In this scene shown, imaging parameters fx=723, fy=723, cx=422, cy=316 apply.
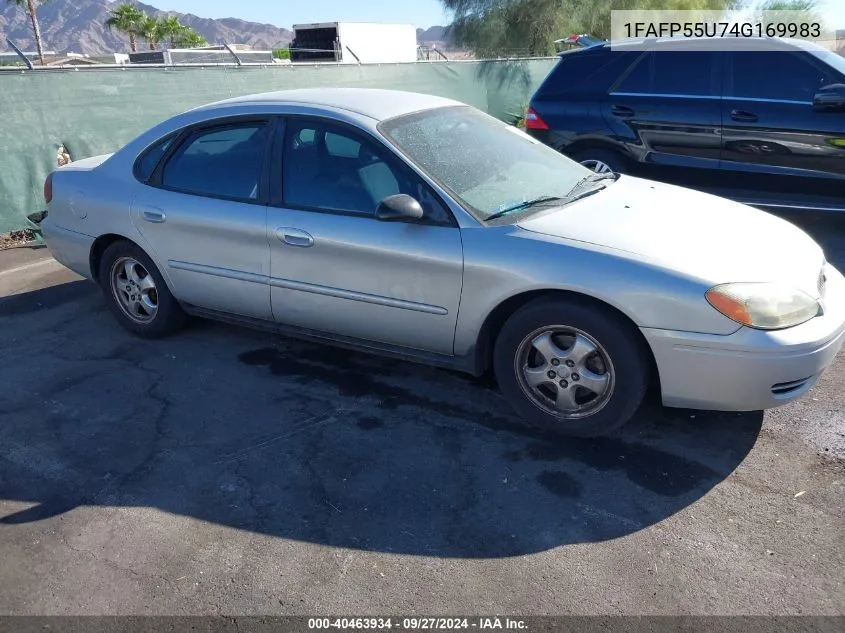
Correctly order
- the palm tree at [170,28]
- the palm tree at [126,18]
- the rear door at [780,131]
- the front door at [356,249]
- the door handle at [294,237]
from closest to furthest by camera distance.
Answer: the front door at [356,249], the door handle at [294,237], the rear door at [780,131], the palm tree at [126,18], the palm tree at [170,28]

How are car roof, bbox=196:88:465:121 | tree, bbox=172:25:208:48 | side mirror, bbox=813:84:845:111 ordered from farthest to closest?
tree, bbox=172:25:208:48 < side mirror, bbox=813:84:845:111 < car roof, bbox=196:88:465:121

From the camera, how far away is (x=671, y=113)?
7125mm

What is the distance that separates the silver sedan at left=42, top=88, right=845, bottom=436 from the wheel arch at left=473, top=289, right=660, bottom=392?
0.02 m

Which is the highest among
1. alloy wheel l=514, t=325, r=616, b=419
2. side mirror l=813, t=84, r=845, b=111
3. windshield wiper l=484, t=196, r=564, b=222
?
side mirror l=813, t=84, r=845, b=111

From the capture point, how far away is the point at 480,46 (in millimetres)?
32531

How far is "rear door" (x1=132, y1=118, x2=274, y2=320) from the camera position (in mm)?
4336

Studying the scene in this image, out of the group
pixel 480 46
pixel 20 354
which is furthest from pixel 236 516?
pixel 480 46

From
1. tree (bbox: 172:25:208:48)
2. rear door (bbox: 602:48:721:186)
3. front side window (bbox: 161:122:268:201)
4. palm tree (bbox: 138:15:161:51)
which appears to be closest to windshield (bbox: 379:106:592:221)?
front side window (bbox: 161:122:268:201)

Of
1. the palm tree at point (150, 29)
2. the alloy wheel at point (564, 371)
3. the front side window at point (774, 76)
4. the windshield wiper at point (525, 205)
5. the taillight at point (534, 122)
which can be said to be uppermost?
the palm tree at point (150, 29)

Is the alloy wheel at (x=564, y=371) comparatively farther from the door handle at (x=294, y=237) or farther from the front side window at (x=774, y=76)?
the front side window at (x=774, y=76)

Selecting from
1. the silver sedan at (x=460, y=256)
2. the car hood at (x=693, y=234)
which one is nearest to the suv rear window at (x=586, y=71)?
the silver sedan at (x=460, y=256)

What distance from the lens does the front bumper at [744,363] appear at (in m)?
3.16

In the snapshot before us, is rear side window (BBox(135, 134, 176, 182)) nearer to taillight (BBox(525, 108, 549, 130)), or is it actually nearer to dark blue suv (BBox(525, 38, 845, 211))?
dark blue suv (BBox(525, 38, 845, 211))

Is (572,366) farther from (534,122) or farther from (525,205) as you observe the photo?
(534,122)
